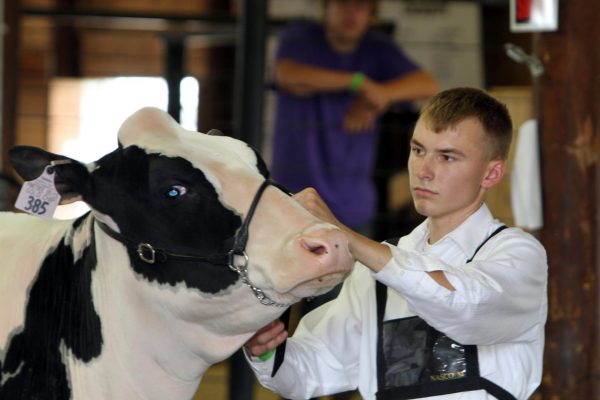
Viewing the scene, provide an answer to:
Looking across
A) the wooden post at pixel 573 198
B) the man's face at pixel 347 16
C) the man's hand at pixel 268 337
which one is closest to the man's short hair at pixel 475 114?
the man's hand at pixel 268 337

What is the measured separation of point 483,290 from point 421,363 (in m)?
0.28

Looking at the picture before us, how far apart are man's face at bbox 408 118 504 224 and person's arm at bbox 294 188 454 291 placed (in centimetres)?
30

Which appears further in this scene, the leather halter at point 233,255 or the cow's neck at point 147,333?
the cow's neck at point 147,333

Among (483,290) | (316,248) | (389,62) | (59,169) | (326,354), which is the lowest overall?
(326,354)

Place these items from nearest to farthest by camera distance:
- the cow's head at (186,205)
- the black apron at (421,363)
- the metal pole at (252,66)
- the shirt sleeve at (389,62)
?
the cow's head at (186,205), the black apron at (421,363), the metal pole at (252,66), the shirt sleeve at (389,62)

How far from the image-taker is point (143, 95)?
8578 mm

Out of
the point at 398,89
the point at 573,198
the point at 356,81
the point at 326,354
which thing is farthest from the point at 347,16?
the point at 326,354

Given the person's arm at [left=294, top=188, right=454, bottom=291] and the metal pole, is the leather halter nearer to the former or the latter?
the person's arm at [left=294, top=188, right=454, bottom=291]

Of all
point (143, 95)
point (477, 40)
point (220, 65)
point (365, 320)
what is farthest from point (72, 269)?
point (220, 65)

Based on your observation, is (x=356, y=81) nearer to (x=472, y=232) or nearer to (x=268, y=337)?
(x=472, y=232)

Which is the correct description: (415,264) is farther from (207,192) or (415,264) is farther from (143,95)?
(143,95)

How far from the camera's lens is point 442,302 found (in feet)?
7.52

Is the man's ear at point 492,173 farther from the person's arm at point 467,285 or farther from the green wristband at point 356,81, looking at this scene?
the green wristband at point 356,81

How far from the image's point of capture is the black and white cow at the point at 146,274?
7.36 ft
